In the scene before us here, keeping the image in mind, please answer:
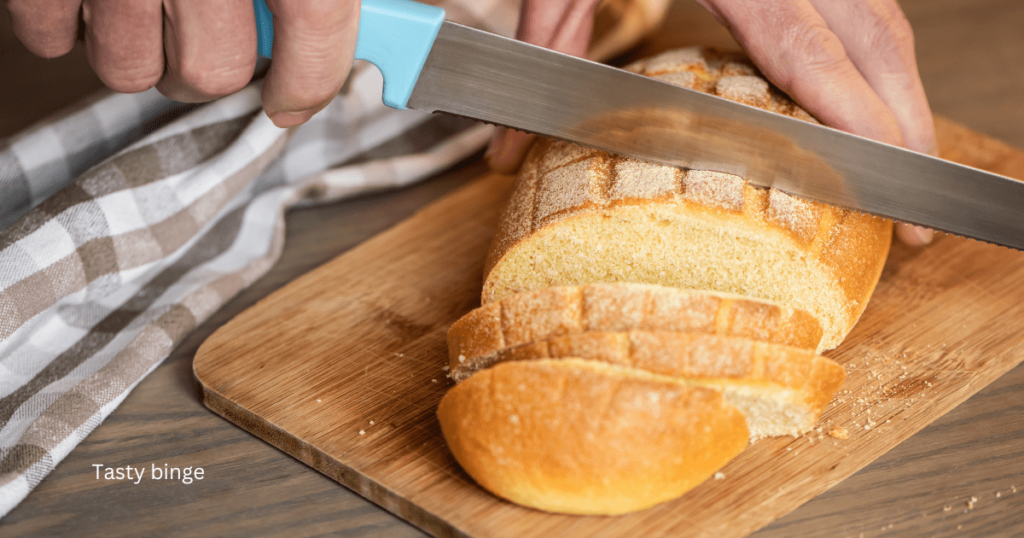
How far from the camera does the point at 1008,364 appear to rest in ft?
7.16

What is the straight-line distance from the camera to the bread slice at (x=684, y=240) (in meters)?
2.04

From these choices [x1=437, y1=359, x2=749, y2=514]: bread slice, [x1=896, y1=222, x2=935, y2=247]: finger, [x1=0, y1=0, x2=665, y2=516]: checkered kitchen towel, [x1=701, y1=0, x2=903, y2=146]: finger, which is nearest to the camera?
[x1=437, y1=359, x2=749, y2=514]: bread slice

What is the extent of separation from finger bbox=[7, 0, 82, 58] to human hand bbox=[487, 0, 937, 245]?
1287 millimetres

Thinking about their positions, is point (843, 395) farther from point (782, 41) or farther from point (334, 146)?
point (334, 146)

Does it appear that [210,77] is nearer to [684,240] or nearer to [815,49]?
[684,240]

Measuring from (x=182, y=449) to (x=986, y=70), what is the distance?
3707 mm

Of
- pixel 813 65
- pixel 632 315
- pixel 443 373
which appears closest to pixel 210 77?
pixel 443 373

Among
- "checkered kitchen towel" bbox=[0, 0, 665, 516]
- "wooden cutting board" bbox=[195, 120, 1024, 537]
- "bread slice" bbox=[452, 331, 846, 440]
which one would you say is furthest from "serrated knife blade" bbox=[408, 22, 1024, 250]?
"checkered kitchen towel" bbox=[0, 0, 665, 516]

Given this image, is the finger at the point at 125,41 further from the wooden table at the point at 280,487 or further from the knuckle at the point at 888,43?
the knuckle at the point at 888,43

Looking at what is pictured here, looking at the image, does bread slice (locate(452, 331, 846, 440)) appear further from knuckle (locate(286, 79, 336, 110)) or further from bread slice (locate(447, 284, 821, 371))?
knuckle (locate(286, 79, 336, 110))

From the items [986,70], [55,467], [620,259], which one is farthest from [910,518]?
→ [986,70]

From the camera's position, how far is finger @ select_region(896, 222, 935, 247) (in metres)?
2.53

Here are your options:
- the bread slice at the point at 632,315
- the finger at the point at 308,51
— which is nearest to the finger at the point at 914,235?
the bread slice at the point at 632,315

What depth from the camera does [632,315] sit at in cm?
177
